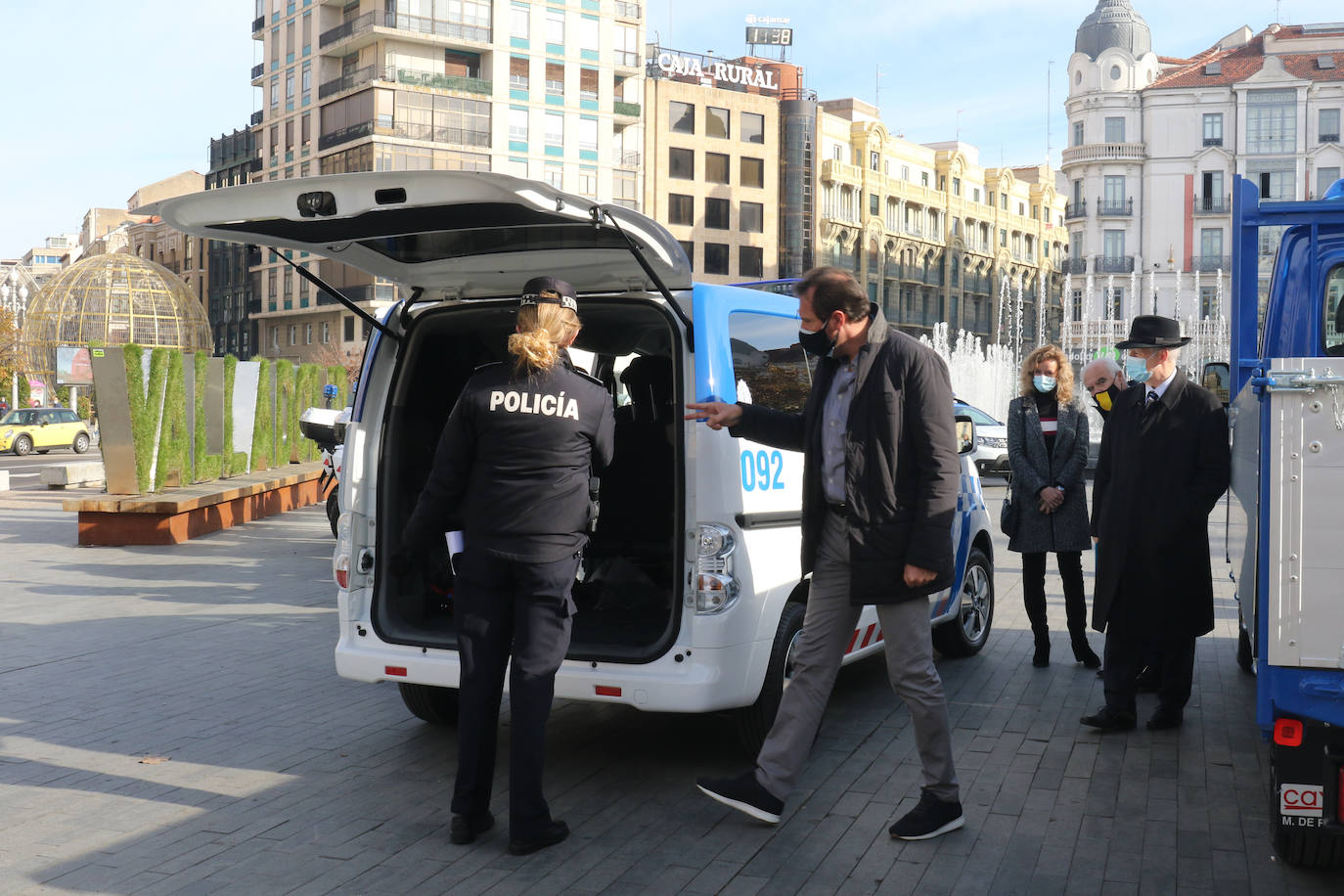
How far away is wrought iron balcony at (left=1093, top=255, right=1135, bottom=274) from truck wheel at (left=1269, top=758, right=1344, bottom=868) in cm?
7332

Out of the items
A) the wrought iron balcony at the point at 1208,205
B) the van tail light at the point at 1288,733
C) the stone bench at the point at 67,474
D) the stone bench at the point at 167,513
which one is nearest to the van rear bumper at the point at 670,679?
the van tail light at the point at 1288,733

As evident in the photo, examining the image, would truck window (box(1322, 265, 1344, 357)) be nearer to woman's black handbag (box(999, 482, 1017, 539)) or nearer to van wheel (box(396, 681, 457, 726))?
woman's black handbag (box(999, 482, 1017, 539))

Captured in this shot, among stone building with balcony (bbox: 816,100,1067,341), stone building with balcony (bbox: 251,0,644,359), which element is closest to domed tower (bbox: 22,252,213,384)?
stone building with balcony (bbox: 251,0,644,359)

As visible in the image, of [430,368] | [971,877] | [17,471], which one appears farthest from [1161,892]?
[17,471]

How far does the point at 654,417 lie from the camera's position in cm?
650

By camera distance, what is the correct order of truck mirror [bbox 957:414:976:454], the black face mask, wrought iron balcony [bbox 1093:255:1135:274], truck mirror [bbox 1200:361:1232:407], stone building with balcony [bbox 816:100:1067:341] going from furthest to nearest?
1. stone building with balcony [bbox 816:100:1067:341]
2. wrought iron balcony [bbox 1093:255:1135:274]
3. truck mirror [bbox 957:414:976:454]
4. truck mirror [bbox 1200:361:1232:407]
5. the black face mask

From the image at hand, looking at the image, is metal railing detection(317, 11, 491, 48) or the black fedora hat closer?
the black fedora hat

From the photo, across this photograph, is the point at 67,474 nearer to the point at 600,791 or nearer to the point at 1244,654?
the point at 600,791

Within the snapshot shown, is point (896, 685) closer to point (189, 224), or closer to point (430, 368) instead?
point (430, 368)

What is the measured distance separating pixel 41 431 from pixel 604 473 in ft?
130

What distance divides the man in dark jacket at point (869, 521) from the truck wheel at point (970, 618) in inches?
119

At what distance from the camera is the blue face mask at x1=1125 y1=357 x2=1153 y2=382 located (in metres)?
6.24

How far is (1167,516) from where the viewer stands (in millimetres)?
5945

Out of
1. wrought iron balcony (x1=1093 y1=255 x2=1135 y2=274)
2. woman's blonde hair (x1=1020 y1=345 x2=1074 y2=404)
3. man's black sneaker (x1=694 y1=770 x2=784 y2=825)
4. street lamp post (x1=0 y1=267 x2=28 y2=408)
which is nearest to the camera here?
man's black sneaker (x1=694 y1=770 x2=784 y2=825)
